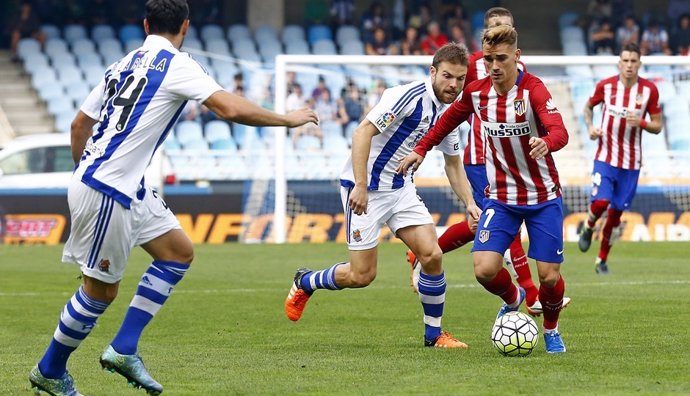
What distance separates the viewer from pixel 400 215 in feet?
30.6

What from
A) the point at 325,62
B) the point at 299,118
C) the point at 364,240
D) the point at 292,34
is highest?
the point at 299,118

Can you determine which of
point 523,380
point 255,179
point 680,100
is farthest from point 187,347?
point 680,100

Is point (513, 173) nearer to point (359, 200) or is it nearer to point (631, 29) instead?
point (359, 200)

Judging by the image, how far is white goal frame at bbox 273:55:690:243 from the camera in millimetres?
20078

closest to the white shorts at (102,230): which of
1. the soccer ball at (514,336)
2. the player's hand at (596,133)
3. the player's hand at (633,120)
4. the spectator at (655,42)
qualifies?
the soccer ball at (514,336)

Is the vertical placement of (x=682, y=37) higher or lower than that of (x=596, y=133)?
lower

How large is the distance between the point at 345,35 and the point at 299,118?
23717 mm

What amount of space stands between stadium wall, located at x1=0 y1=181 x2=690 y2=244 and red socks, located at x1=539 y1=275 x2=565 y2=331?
12544 mm

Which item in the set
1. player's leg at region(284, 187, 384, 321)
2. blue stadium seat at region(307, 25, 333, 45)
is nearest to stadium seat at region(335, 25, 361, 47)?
blue stadium seat at region(307, 25, 333, 45)

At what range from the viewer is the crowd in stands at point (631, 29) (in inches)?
1136

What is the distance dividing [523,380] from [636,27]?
23512 mm

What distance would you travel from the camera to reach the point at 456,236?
10961mm

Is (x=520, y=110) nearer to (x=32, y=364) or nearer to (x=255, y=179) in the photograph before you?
(x=32, y=364)

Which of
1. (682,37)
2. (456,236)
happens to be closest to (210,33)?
(682,37)
